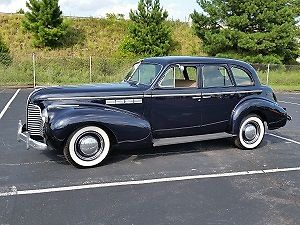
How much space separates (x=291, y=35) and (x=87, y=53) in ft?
52.9

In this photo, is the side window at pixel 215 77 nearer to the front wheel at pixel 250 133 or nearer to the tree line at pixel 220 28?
→ the front wheel at pixel 250 133

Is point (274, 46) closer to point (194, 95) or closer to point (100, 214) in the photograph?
point (194, 95)

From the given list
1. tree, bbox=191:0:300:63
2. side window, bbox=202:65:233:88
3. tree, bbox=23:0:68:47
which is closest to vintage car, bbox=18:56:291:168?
side window, bbox=202:65:233:88

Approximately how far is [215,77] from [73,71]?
17.8 metres

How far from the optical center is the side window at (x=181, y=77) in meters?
6.68

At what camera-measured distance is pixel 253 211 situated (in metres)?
4.38

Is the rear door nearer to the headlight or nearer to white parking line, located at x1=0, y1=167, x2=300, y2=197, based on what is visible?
white parking line, located at x1=0, y1=167, x2=300, y2=197

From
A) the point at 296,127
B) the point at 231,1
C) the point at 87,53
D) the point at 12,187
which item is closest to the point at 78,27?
the point at 87,53

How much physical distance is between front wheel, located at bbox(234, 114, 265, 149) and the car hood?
2169 mm

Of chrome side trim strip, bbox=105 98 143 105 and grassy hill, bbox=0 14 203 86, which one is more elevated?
grassy hill, bbox=0 14 203 86

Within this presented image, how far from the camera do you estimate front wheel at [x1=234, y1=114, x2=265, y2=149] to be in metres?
7.25

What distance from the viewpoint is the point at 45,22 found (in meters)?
28.5

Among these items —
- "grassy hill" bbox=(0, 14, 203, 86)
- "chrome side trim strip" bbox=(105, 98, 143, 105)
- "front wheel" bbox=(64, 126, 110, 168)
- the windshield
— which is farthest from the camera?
"grassy hill" bbox=(0, 14, 203, 86)

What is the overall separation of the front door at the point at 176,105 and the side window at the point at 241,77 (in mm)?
847
